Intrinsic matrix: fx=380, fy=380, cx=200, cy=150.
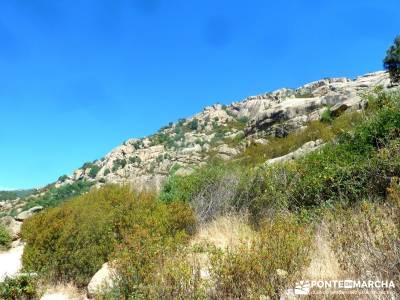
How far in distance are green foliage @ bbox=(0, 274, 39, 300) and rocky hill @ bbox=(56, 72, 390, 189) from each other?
2199 centimetres

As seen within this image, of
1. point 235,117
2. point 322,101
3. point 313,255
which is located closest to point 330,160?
point 313,255

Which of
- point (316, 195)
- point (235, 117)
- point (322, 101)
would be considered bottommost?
point (316, 195)

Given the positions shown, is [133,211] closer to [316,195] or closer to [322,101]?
[316,195]

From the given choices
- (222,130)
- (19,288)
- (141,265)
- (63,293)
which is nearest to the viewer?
(141,265)

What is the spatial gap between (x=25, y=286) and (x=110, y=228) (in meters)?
2.21

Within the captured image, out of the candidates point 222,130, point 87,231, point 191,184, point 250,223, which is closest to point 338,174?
point 250,223

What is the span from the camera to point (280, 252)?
445 centimetres

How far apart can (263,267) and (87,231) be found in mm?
5663

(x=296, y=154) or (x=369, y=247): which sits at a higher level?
(x=296, y=154)

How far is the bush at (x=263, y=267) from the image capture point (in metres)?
4.16

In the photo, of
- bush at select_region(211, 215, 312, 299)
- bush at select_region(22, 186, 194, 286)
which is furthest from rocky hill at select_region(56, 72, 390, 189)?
bush at select_region(211, 215, 312, 299)

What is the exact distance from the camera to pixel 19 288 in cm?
682

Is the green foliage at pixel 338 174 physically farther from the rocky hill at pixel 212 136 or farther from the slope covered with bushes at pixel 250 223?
the rocky hill at pixel 212 136

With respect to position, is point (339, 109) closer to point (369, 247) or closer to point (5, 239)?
point (5, 239)
